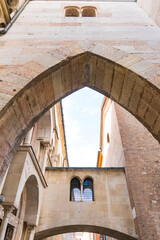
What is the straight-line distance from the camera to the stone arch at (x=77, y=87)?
91.2 inches

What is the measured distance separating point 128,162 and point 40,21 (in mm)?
6016

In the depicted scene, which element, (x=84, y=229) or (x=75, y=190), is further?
(x=75, y=190)

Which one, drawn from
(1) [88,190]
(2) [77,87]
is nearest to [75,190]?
(1) [88,190]

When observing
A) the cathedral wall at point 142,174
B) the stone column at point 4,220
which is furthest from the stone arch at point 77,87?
the cathedral wall at point 142,174

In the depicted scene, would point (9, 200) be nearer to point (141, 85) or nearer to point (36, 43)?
point (36, 43)

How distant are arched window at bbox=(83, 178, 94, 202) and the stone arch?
17.5 feet

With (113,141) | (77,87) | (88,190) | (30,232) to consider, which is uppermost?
(113,141)

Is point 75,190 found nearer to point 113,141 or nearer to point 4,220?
point 4,220

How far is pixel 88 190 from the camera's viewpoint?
7.30 m

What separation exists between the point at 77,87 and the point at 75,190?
18.1ft

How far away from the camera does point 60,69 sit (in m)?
2.81

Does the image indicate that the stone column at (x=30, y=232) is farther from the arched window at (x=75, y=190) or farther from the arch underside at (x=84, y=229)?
the arched window at (x=75, y=190)

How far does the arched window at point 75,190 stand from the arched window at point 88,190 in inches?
9.8

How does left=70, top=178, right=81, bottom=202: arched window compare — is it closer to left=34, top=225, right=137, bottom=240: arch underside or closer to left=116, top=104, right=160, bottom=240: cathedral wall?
left=34, top=225, right=137, bottom=240: arch underside
